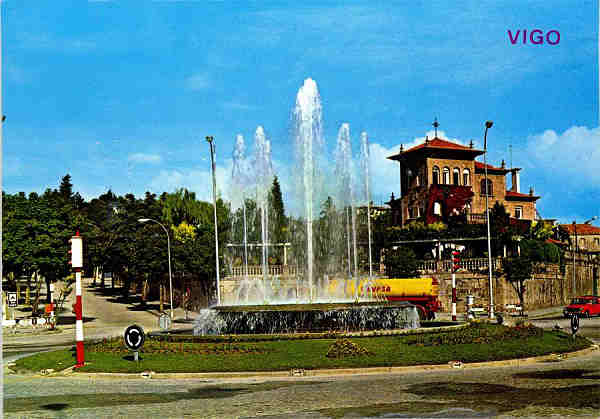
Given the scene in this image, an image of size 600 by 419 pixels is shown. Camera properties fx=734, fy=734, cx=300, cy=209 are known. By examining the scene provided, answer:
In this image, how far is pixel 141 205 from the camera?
363 feet

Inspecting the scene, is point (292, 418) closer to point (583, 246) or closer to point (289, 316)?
point (289, 316)

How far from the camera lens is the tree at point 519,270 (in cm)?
6569

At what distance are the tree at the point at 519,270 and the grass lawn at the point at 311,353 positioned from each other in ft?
128

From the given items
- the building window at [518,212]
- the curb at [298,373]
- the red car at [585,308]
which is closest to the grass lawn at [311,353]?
the curb at [298,373]

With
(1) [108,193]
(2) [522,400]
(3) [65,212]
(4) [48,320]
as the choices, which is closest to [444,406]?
(2) [522,400]

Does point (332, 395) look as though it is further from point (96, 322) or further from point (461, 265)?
point (461, 265)

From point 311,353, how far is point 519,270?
4710 cm

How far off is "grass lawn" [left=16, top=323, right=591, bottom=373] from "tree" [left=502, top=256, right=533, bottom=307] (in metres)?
39.1

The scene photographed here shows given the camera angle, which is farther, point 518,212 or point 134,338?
point 518,212

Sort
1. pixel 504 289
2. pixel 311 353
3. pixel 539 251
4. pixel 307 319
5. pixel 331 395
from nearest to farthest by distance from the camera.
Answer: pixel 331 395, pixel 311 353, pixel 307 319, pixel 504 289, pixel 539 251

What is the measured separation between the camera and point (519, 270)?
65.8 metres

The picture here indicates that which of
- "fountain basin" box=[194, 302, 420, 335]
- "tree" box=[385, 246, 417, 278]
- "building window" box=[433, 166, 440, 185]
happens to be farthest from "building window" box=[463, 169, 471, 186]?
"fountain basin" box=[194, 302, 420, 335]

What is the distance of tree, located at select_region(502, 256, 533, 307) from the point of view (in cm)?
6569

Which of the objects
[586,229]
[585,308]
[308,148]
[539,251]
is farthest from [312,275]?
[586,229]
